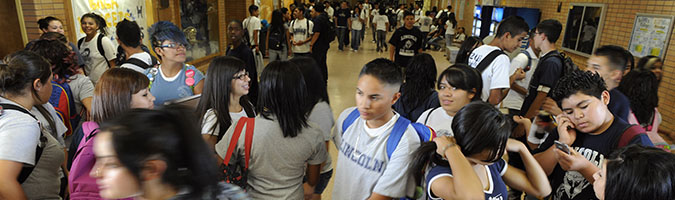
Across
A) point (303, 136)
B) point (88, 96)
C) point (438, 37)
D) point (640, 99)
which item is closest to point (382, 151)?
point (303, 136)

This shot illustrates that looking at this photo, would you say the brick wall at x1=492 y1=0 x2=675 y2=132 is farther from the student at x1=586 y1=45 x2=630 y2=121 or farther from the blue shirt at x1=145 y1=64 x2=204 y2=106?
the blue shirt at x1=145 y1=64 x2=204 y2=106

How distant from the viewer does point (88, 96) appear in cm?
248

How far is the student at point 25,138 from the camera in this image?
1496 mm

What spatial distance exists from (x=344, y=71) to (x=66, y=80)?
660 cm

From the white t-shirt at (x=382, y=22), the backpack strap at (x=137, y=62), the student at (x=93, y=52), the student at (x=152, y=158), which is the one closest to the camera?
the student at (x=152, y=158)

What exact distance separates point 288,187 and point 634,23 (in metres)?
5.89

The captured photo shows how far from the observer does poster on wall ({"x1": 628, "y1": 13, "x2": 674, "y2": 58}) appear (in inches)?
183

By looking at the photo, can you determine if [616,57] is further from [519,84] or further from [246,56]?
[246,56]

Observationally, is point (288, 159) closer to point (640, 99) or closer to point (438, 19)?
point (640, 99)

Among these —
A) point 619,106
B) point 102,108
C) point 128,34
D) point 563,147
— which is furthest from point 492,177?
point 128,34

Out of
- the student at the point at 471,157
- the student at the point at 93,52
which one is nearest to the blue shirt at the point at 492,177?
the student at the point at 471,157

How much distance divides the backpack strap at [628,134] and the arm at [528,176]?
1.33 feet

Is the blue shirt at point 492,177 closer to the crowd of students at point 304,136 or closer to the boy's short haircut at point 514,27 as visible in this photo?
the crowd of students at point 304,136

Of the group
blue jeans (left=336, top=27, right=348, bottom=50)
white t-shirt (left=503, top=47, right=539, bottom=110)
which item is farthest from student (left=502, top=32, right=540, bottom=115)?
blue jeans (left=336, top=27, right=348, bottom=50)
